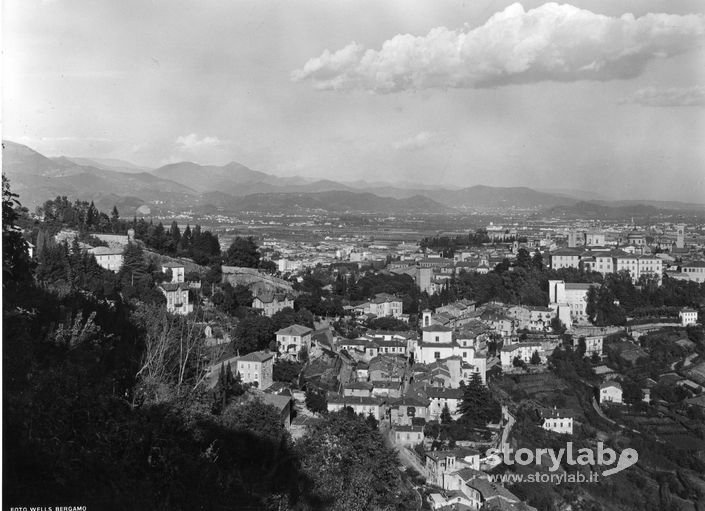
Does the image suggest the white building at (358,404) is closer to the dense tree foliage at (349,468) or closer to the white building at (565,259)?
the dense tree foliage at (349,468)

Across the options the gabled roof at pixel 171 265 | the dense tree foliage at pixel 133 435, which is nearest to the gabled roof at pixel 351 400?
the dense tree foliage at pixel 133 435

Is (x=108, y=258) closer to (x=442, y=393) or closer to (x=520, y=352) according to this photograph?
(x=442, y=393)

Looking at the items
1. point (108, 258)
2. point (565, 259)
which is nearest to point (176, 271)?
point (108, 258)

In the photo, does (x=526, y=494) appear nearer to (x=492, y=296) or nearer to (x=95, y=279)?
(x=95, y=279)

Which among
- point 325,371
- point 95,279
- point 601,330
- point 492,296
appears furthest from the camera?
point 492,296

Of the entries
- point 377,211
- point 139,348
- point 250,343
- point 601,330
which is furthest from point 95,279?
point 377,211

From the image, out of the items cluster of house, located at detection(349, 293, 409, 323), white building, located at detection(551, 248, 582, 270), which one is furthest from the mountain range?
white building, located at detection(551, 248, 582, 270)

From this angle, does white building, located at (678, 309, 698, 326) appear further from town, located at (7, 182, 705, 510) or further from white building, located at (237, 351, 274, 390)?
white building, located at (237, 351, 274, 390)
